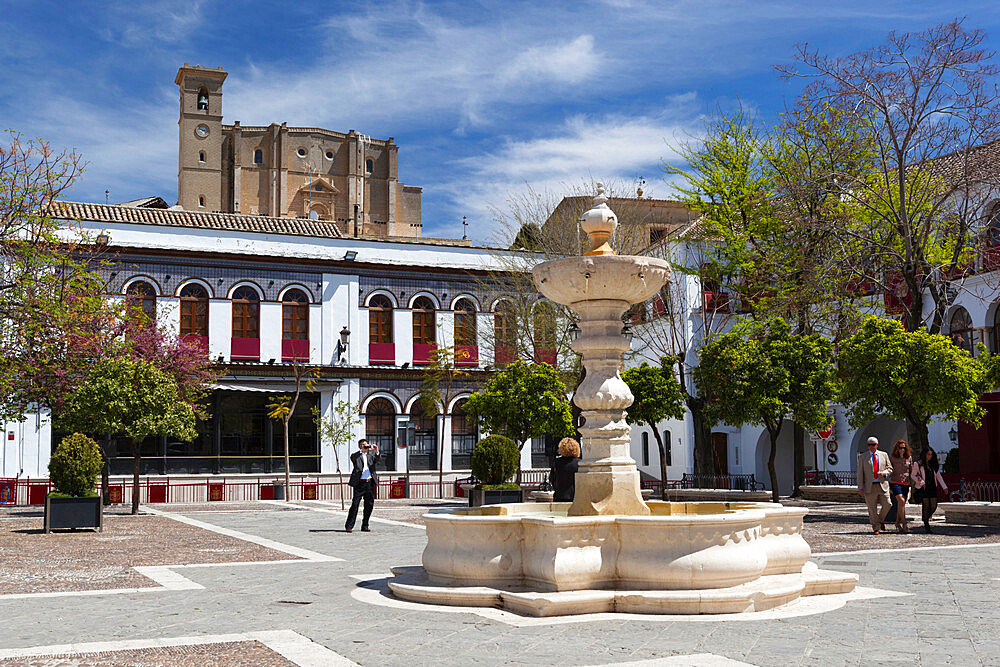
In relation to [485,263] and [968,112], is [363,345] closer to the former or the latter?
[485,263]

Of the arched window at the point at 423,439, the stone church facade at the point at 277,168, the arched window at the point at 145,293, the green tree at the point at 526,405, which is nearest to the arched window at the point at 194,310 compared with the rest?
the arched window at the point at 145,293

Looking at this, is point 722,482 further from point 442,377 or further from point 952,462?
point 442,377

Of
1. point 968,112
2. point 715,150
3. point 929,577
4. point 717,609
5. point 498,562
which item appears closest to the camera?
point 717,609

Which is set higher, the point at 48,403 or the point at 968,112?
the point at 968,112

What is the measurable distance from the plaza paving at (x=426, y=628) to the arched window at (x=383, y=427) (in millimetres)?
25511

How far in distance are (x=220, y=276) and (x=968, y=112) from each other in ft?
80.3

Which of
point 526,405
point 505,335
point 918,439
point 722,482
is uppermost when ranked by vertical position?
point 505,335

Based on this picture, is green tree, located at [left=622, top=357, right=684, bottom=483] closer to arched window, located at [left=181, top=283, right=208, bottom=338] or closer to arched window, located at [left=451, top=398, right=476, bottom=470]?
arched window, located at [left=451, top=398, right=476, bottom=470]

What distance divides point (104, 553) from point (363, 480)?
474 cm

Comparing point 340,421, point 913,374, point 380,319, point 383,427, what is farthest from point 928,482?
point 380,319

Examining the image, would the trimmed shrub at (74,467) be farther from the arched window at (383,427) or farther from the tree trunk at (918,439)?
the arched window at (383,427)

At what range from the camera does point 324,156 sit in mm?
72938

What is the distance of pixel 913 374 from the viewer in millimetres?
18047

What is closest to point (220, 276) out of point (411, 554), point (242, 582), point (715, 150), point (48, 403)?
point (48, 403)
